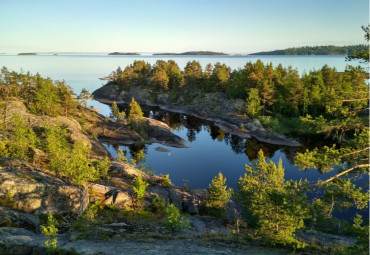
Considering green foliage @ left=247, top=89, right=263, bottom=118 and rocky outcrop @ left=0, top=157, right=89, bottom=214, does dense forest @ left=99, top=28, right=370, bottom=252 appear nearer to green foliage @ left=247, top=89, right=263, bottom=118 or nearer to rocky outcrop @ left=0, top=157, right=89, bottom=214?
green foliage @ left=247, top=89, right=263, bottom=118

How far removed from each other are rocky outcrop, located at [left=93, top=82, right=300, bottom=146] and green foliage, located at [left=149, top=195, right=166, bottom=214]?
50.4 metres

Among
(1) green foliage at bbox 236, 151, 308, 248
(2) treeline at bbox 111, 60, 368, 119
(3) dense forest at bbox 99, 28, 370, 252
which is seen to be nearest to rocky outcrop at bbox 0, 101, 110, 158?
(3) dense forest at bbox 99, 28, 370, 252

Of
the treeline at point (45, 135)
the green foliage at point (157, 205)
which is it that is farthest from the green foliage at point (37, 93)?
the green foliage at point (157, 205)

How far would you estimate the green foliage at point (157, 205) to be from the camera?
3065 cm

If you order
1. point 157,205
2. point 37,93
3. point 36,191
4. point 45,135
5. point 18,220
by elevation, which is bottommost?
point 157,205

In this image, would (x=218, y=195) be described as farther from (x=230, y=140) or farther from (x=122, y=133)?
(x=230, y=140)

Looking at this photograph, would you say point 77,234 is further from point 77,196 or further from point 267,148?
point 267,148

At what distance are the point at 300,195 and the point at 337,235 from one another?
17800mm

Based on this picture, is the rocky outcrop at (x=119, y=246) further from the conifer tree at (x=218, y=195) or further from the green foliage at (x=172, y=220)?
the conifer tree at (x=218, y=195)

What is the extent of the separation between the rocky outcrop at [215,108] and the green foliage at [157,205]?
50413 millimetres

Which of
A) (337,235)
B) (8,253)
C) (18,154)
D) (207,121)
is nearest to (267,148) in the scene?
(207,121)

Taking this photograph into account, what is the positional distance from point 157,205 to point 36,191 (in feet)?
43.0

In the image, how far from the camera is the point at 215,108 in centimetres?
10106

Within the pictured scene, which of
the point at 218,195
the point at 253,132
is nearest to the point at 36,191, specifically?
the point at 218,195
